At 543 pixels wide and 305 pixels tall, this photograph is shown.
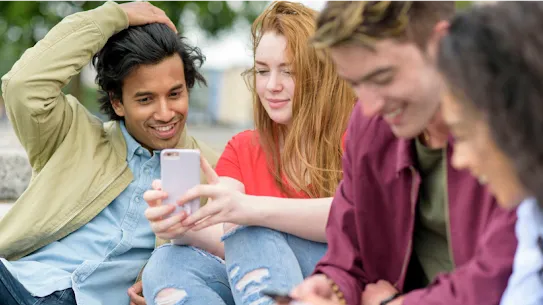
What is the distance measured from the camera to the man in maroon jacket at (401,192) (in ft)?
6.60

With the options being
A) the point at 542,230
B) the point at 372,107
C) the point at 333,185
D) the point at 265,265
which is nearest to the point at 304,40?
the point at 333,185

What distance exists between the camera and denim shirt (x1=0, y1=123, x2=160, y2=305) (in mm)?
3332

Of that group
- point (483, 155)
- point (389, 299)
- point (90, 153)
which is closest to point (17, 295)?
point (90, 153)

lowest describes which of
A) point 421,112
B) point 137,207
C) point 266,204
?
point 137,207

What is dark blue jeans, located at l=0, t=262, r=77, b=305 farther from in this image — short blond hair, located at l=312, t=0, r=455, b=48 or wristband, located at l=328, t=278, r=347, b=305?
short blond hair, located at l=312, t=0, r=455, b=48

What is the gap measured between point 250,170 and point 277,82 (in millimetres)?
372

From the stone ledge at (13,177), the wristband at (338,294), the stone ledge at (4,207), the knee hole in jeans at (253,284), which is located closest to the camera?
the wristband at (338,294)

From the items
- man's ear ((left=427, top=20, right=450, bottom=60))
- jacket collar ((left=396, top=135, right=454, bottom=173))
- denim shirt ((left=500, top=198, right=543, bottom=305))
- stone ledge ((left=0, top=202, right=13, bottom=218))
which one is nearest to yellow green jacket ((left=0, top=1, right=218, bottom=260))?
stone ledge ((left=0, top=202, right=13, bottom=218))

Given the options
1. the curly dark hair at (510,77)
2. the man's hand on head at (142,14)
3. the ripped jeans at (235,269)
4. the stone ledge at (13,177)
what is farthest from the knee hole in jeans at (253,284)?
the stone ledge at (13,177)

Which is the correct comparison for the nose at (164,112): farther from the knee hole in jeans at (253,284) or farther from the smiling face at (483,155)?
the smiling face at (483,155)

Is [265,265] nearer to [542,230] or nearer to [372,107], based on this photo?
[372,107]

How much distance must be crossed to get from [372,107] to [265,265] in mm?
840

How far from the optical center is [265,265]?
8.77ft

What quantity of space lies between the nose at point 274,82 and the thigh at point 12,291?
127 cm
